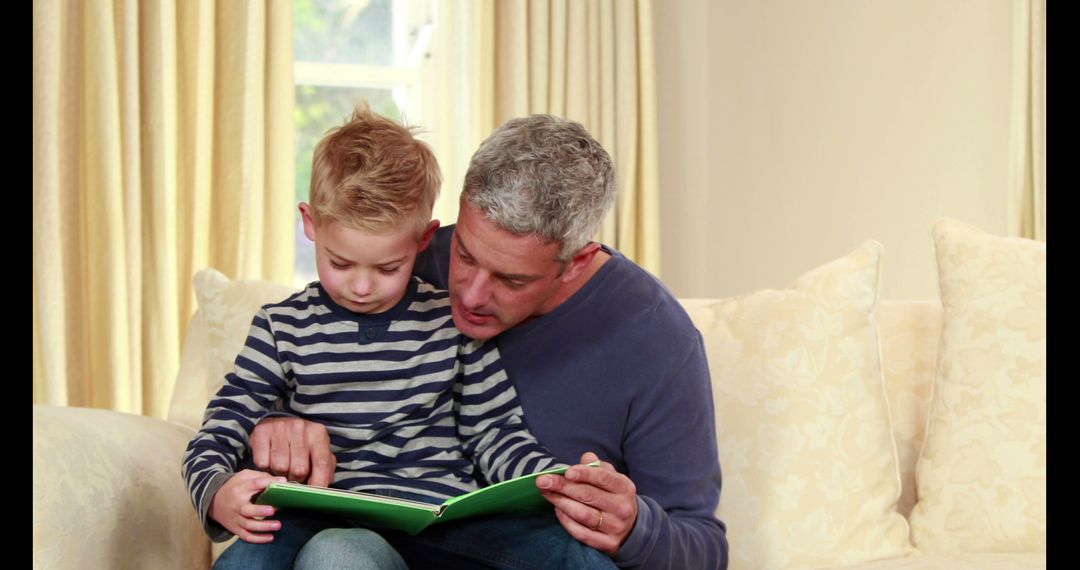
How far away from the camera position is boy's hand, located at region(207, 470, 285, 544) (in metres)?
1.16

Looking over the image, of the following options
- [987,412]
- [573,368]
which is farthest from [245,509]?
[987,412]

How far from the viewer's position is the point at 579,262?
1.49 meters

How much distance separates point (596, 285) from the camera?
1.56 m

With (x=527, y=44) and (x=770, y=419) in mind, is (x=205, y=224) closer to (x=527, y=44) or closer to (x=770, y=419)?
(x=527, y=44)

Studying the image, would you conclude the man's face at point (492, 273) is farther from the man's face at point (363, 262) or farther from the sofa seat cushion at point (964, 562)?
the sofa seat cushion at point (964, 562)

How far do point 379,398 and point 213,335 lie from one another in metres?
0.60

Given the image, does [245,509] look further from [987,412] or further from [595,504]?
[987,412]

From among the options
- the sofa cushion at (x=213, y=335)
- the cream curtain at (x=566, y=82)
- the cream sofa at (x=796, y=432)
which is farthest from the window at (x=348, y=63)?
the cream sofa at (x=796, y=432)

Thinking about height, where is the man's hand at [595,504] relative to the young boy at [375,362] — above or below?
below

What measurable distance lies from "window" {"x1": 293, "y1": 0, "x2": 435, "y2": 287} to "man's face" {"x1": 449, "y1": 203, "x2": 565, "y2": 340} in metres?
2.09

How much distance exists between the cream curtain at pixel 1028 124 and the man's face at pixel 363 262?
1.70m

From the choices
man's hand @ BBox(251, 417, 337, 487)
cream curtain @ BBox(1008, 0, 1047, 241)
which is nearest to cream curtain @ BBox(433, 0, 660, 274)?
cream curtain @ BBox(1008, 0, 1047, 241)

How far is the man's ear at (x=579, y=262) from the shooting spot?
146cm

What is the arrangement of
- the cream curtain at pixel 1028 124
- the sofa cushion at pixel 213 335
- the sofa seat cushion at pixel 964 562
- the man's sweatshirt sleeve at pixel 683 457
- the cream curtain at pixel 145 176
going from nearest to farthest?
1. the man's sweatshirt sleeve at pixel 683 457
2. the sofa seat cushion at pixel 964 562
3. the sofa cushion at pixel 213 335
4. the cream curtain at pixel 1028 124
5. the cream curtain at pixel 145 176
